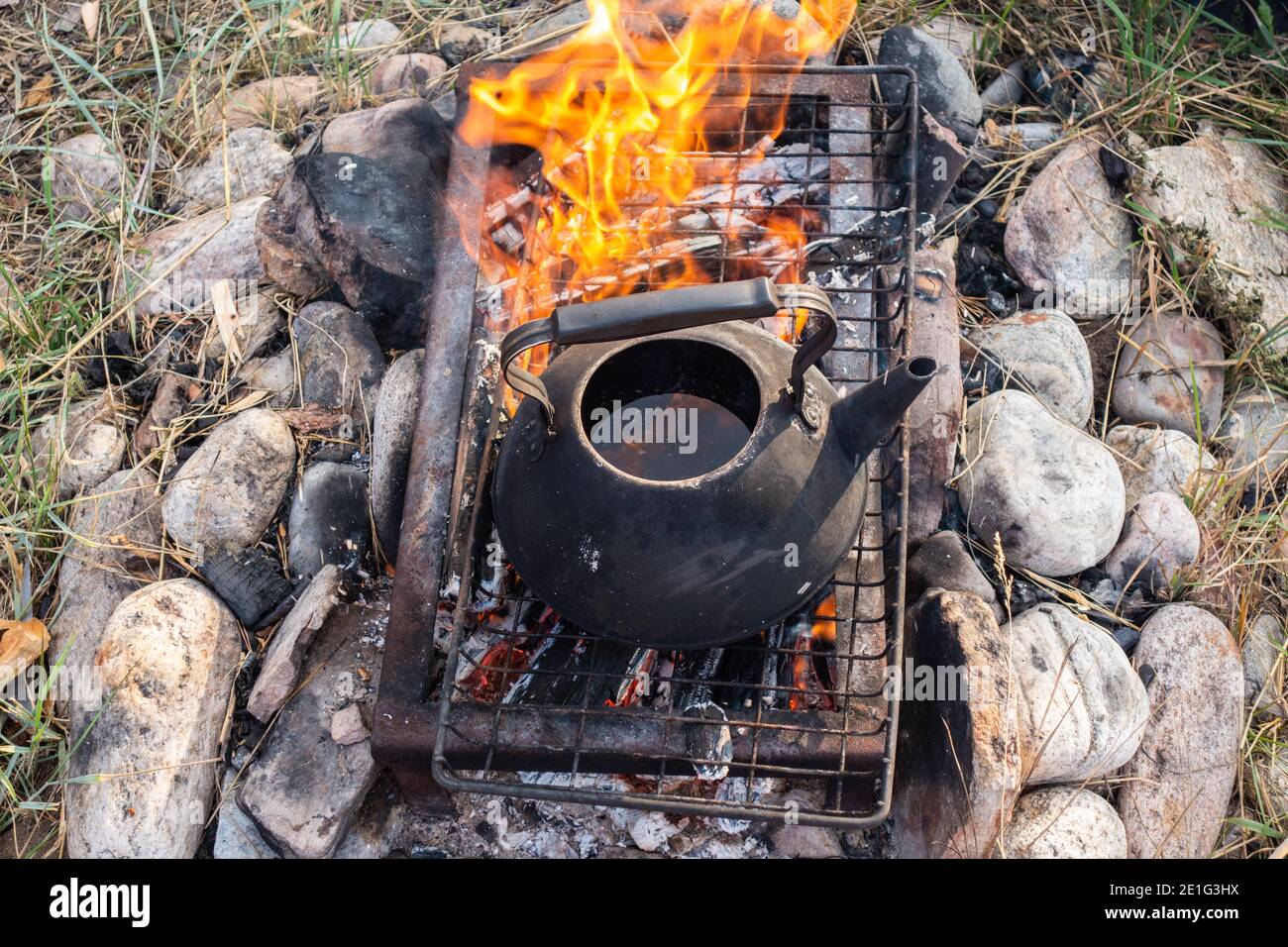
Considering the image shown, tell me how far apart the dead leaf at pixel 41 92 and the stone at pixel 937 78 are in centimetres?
422

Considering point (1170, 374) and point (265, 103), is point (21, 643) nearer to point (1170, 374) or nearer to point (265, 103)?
point (265, 103)

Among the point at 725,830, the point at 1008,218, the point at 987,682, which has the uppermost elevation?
the point at 1008,218

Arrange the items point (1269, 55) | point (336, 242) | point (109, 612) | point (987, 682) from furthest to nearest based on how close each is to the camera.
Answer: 1. point (1269, 55)
2. point (336, 242)
3. point (109, 612)
4. point (987, 682)

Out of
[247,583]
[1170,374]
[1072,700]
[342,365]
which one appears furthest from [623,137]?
[1072,700]

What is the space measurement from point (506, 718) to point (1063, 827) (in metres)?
1.72

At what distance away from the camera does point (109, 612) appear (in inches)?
133

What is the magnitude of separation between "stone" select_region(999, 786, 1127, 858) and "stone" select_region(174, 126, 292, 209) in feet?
13.2

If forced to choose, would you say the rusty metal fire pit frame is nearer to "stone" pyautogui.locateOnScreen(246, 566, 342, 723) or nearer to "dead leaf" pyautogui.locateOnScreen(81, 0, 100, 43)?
"stone" pyautogui.locateOnScreen(246, 566, 342, 723)

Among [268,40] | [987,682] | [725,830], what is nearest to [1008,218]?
[987,682]

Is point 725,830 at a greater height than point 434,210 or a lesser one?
lesser

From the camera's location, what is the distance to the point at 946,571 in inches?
124
